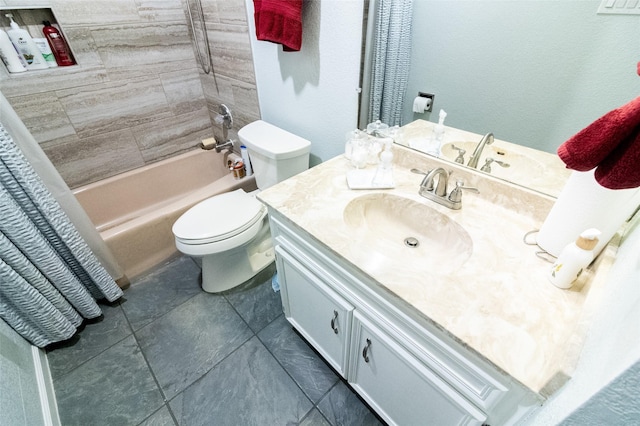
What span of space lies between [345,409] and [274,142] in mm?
1258

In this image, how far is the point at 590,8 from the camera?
622mm

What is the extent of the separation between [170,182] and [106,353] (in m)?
1.30

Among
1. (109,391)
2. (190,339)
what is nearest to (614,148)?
(190,339)

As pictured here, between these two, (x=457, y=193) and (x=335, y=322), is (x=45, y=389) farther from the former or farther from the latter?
(x=457, y=193)

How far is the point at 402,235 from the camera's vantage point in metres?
0.96

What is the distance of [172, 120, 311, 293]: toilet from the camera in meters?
1.35

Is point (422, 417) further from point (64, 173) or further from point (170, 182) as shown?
point (64, 173)

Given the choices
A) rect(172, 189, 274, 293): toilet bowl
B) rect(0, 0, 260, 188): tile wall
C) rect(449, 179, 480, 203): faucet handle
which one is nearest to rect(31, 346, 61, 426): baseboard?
rect(172, 189, 274, 293): toilet bowl

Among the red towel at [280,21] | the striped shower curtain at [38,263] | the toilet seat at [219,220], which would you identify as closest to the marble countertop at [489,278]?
the toilet seat at [219,220]

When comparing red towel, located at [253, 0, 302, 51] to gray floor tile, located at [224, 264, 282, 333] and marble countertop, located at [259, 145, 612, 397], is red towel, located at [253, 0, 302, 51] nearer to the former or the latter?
marble countertop, located at [259, 145, 612, 397]

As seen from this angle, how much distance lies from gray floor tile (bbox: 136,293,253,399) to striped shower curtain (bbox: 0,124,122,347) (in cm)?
34

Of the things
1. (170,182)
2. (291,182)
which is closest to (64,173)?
(170,182)

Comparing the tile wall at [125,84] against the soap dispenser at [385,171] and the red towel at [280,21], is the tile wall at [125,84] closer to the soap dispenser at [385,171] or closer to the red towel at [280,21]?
the red towel at [280,21]

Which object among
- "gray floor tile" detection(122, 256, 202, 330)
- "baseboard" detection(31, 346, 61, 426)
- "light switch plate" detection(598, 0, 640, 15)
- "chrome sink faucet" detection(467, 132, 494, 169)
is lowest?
"gray floor tile" detection(122, 256, 202, 330)
